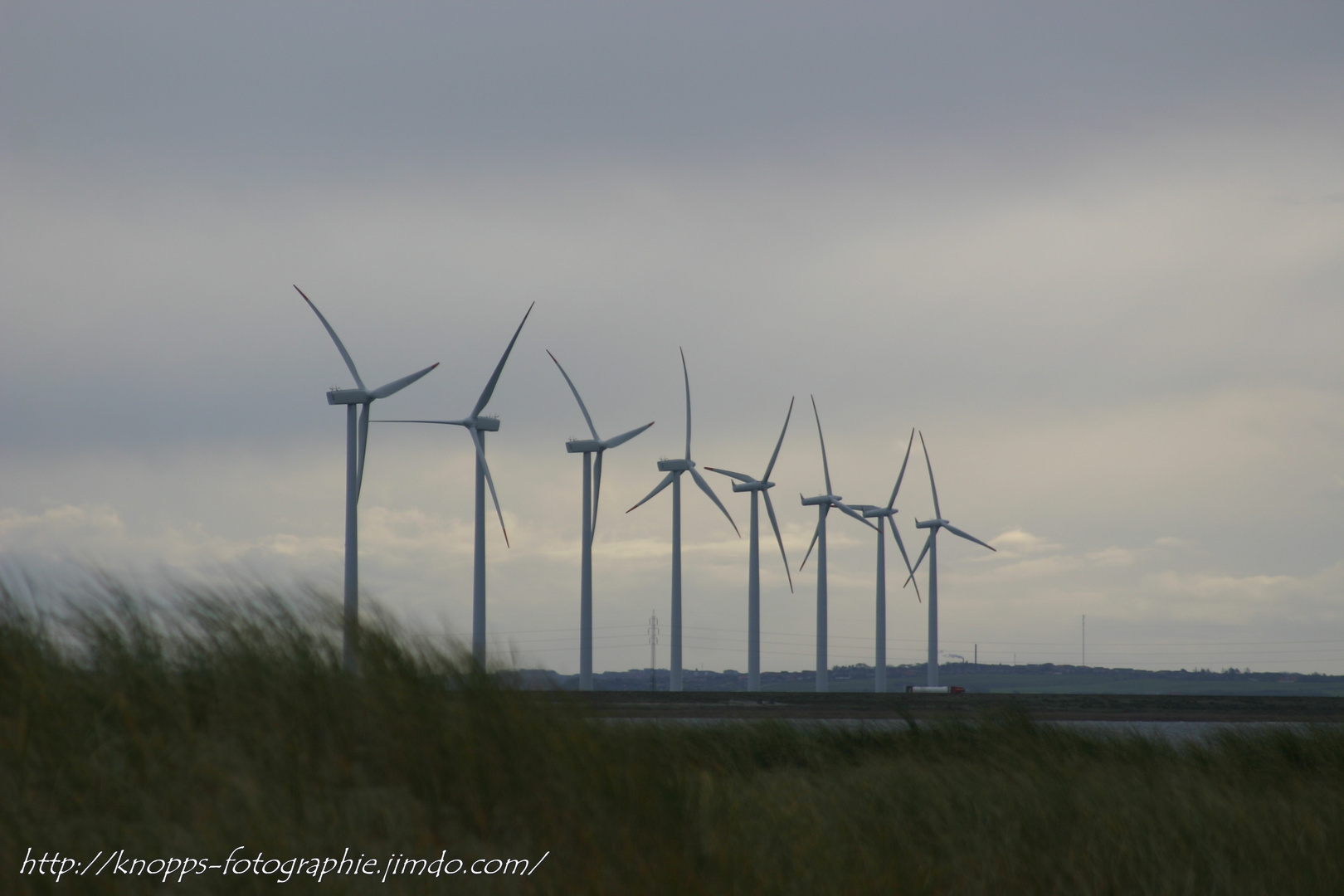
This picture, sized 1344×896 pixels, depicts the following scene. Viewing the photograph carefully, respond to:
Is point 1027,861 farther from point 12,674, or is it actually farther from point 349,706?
point 12,674

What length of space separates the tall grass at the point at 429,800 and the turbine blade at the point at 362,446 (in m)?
40.4

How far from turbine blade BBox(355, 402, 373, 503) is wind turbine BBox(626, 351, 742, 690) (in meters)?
27.5

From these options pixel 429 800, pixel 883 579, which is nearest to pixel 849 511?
pixel 883 579

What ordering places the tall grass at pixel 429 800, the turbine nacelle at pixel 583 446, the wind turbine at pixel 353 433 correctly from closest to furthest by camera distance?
the tall grass at pixel 429 800 < the wind turbine at pixel 353 433 < the turbine nacelle at pixel 583 446

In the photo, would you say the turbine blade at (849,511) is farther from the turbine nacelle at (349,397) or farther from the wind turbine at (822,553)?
the turbine nacelle at (349,397)

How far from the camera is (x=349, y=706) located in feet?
35.3

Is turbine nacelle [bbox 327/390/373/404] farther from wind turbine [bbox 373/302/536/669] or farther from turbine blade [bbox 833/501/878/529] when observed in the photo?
turbine blade [bbox 833/501/878/529]

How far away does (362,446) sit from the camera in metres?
55.2

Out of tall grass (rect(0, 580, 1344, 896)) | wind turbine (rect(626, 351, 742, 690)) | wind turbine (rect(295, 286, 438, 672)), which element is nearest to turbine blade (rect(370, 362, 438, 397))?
wind turbine (rect(295, 286, 438, 672))

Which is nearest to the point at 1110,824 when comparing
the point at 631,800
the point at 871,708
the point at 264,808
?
the point at 631,800

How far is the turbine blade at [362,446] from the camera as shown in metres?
53.2

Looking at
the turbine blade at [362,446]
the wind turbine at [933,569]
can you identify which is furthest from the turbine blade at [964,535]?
the turbine blade at [362,446]

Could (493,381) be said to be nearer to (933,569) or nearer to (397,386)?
(397,386)

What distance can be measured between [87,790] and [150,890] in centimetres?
125
